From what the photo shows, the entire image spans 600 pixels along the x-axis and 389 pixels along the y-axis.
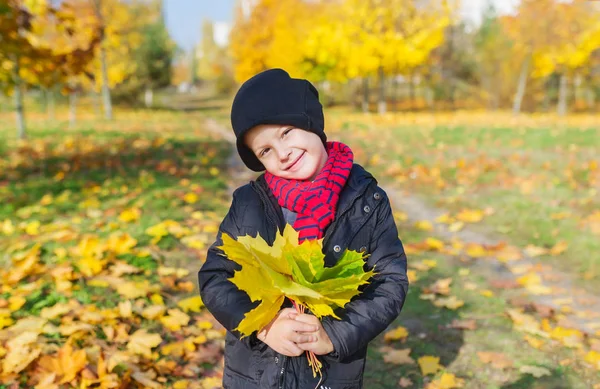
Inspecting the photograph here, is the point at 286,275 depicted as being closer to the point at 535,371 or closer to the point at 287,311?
the point at 287,311

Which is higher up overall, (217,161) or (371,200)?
(371,200)

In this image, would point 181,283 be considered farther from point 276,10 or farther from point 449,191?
point 276,10

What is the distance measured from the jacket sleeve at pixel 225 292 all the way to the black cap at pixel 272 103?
0.32 m

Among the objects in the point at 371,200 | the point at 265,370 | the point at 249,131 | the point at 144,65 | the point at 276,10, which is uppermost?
the point at 276,10

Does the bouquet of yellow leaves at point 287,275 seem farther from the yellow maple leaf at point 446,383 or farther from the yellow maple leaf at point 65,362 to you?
the yellow maple leaf at point 446,383

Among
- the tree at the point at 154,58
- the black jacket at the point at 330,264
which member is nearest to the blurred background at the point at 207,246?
the black jacket at the point at 330,264

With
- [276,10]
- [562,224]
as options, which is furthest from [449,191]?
[276,10]

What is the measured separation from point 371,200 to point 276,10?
29.9m

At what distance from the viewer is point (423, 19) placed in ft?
63.8

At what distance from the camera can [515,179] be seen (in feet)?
24.2

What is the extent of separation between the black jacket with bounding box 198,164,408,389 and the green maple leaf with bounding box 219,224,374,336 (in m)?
0.21

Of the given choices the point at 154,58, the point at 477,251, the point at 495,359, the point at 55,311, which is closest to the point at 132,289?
the point at 55,311

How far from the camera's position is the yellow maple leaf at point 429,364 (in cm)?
285

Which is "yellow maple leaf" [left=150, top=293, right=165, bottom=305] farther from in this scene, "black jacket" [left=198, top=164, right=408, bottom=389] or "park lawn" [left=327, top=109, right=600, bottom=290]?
"park lawn" [left=327, top=109, right=600, bottom=290]
